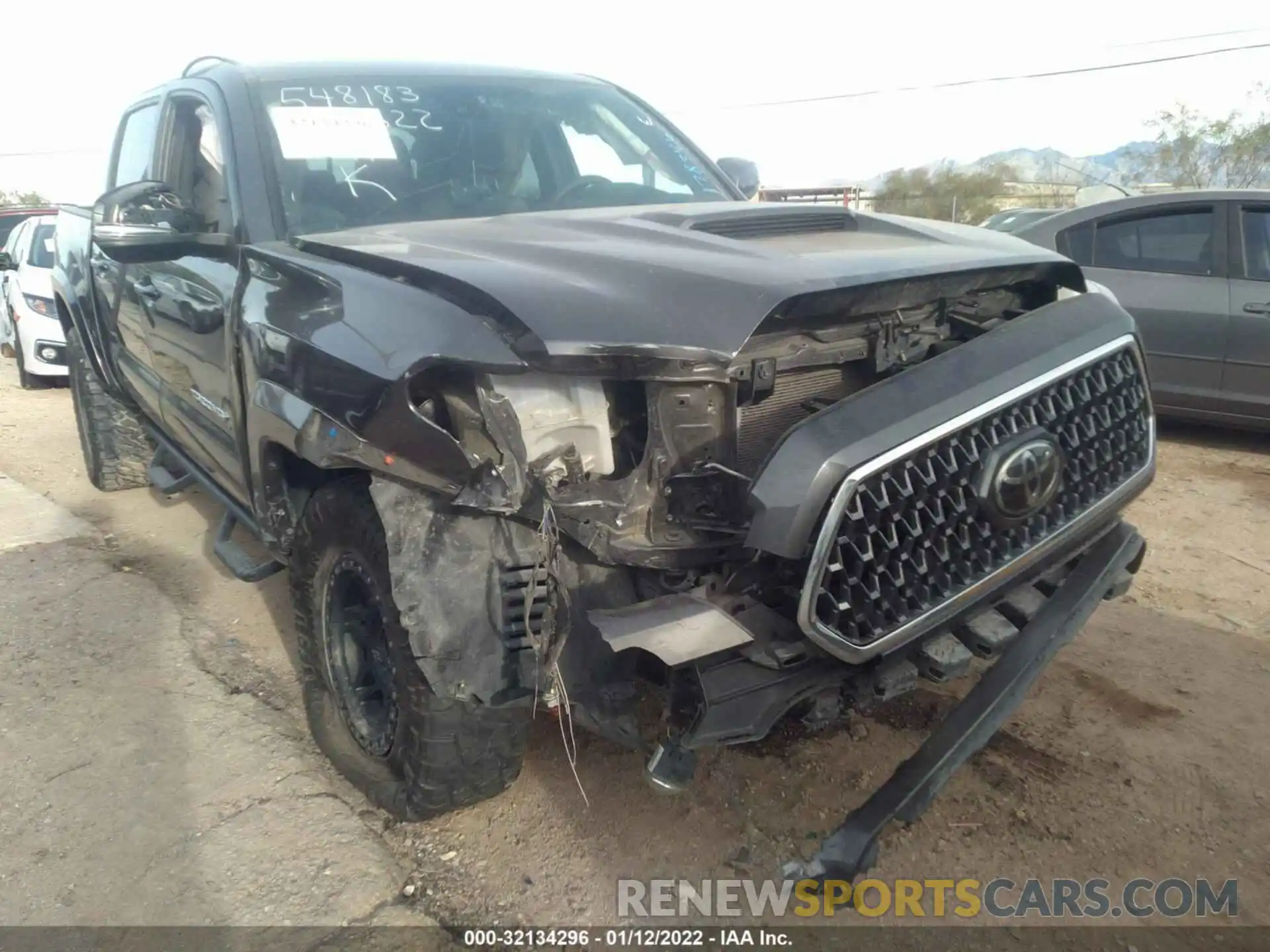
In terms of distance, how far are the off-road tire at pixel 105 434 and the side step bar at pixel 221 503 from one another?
3.02ft

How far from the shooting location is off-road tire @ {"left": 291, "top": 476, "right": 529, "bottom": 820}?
2.19m

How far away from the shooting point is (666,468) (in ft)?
6.44

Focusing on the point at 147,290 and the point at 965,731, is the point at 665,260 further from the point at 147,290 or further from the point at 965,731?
the point at 147,290

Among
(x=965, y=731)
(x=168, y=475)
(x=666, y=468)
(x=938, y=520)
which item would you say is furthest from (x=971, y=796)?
(x=168, y=475)

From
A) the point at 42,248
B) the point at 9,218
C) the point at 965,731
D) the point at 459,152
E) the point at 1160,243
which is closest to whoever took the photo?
the point at 965,731

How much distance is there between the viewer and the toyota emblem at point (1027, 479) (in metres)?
2.02

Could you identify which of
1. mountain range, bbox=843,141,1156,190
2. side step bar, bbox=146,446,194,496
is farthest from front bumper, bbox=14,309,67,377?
mountain range, bbox=843,141,1156,190

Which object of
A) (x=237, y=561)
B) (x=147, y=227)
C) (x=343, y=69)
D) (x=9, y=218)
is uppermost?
(x=9, y=218)

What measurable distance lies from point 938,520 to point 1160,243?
4875 millimetres

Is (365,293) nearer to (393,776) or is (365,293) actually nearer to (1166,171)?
(393,776)

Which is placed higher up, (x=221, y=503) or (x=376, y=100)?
(x=376, y=100)

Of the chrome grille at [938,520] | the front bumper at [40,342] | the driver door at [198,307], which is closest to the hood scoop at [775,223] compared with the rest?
the chrome grille at [938,520]

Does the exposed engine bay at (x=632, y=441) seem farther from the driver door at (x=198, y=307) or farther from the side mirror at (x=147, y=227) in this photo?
the side mirror at (x=147, y=227)

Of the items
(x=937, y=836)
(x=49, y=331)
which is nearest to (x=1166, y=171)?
(x=49, y=331)
